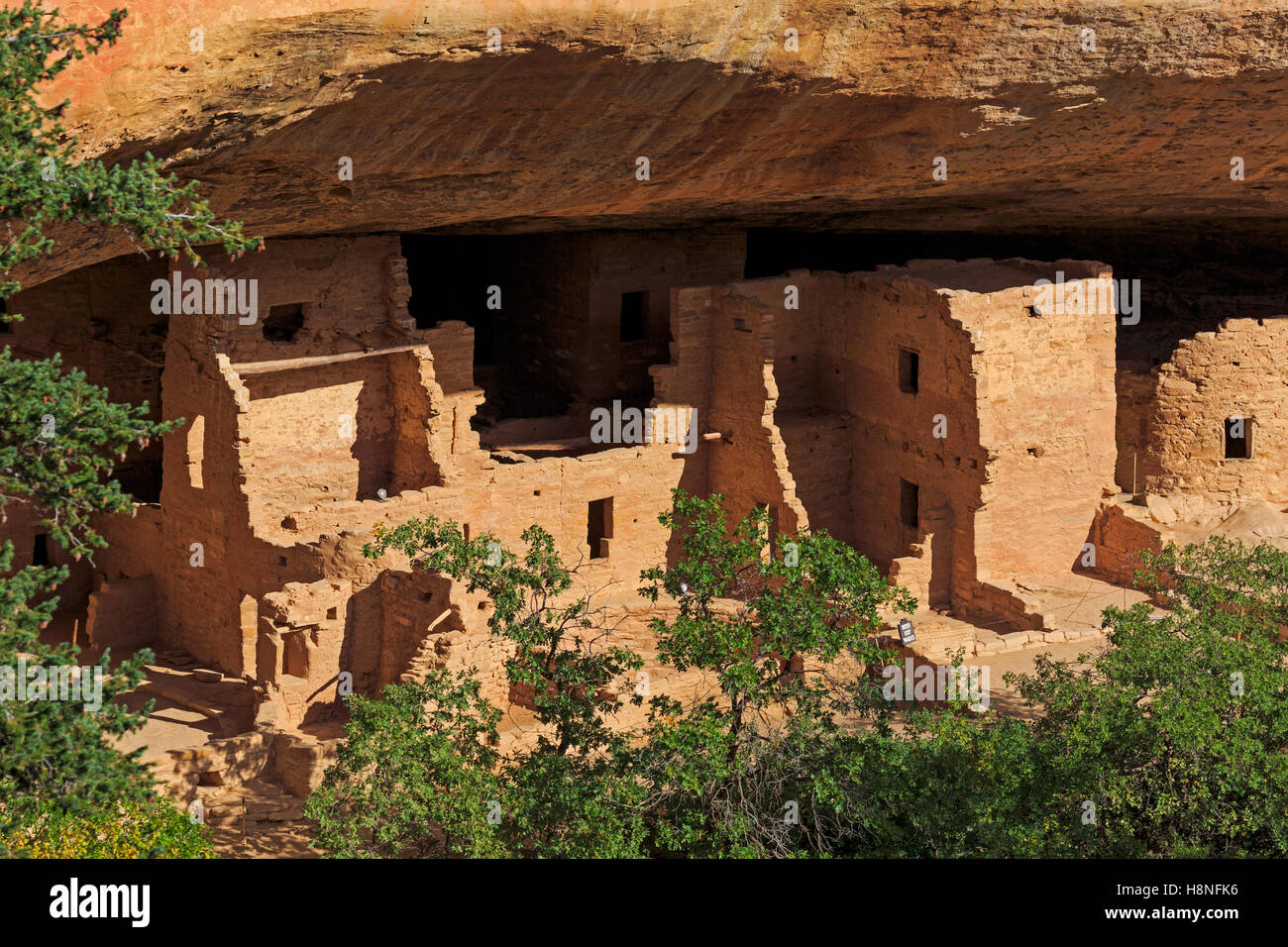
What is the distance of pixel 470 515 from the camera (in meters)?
26.0

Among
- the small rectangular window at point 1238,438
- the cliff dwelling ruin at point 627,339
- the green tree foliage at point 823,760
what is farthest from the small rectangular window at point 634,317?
the green tree foliage at point 823,760

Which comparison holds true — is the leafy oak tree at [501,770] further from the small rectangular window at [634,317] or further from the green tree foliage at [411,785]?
the small rectangular window at [634,317]

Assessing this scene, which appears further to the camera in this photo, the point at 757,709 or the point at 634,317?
the point at 634,317

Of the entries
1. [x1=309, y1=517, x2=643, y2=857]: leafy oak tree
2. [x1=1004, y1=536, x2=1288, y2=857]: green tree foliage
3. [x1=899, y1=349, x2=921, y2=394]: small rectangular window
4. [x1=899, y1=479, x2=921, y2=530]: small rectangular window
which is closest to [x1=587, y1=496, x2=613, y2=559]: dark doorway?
[x1=899, y1=479, x2=921, y2=530]: small rectangular window

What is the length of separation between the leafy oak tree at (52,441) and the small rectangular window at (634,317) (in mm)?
14049

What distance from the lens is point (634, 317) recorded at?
96.2 feet

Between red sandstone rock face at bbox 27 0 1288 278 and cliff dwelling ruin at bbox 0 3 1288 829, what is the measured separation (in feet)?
0.21

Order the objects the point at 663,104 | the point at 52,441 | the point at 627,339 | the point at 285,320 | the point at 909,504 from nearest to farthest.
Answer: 1. the point at 52,441
2. the point at 663,104
3. the point at 285,320
4. the point at 909,504
5. the point at 627,339

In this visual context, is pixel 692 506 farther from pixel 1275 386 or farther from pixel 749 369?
pixel 1275 386

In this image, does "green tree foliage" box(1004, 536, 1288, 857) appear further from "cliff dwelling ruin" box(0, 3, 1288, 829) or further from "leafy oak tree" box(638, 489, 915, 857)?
"cliff dwelling ruin" box(0, 3, 1288, 829)

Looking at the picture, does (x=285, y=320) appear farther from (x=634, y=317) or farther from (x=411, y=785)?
(x=411, y=785)

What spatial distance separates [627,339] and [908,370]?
3980 mm

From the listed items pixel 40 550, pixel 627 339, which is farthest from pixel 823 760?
pixel 40 550

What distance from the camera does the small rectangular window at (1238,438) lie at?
95.1 feet
